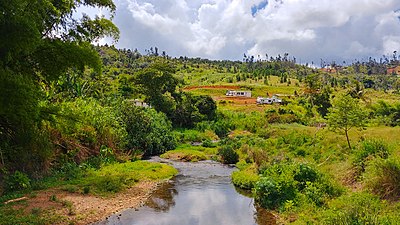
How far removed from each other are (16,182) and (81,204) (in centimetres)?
393

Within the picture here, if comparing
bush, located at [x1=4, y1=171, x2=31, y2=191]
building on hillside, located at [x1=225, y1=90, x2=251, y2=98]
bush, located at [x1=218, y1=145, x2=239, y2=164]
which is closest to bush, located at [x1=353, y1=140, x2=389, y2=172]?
bush, located at [x1=218, y1=145, x2=239, y2=164]

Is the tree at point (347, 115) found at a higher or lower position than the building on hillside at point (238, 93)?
lower

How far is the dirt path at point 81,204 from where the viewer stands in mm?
16453

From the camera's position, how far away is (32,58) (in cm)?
1711

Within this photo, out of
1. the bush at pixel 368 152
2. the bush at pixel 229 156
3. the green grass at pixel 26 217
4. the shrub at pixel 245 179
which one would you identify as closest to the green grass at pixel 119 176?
the green grass at pixel 26 217

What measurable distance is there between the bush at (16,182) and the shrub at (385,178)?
55.1 ft

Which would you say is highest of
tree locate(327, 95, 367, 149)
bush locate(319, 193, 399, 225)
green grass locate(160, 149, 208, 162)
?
tree locate(327, 95, 367, 149)

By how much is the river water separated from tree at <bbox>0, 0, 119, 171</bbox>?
619 cm

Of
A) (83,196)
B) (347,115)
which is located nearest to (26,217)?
(83,196)

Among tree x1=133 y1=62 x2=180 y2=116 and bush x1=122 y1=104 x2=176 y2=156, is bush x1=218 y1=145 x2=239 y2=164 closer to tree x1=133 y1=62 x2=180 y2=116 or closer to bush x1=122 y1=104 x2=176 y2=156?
bush x1=122 y1=104 x2=176 y2=156

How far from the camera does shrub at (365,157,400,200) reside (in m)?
15.8

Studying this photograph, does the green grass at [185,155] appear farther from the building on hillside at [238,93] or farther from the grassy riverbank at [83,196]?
the building on hillside at [238,93]

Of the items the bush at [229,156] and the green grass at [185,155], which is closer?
the bush at [229,156]

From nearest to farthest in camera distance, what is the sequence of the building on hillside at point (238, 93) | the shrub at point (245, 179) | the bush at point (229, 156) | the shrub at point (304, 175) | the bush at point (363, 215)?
1. the bush at point (363, 215)
2. the shrub at point (304, 175)
3. the shrub at point (245, 179)
4. the bush at point (229, 156)
5. the building on hillside at point (238, 93)
